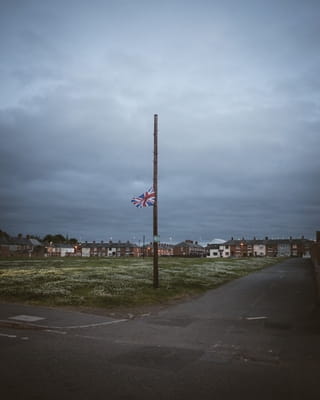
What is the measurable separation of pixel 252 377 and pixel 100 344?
4.09 metres

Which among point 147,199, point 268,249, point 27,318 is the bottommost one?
point 268,249


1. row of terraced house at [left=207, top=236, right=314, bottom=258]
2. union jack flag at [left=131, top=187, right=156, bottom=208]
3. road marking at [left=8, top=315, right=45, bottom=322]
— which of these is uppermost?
union jack flag at [left=131, top=187, right=156, bottom=208]

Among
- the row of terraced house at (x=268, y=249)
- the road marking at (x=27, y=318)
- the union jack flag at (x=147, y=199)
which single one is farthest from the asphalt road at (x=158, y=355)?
the row of terraced house at (x=268, y=249)

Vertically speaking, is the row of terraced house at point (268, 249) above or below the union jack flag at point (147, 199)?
below

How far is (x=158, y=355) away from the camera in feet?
26.0

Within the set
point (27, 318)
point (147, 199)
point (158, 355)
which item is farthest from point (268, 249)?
point (158, 355)

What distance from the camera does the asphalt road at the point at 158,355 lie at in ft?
19.5

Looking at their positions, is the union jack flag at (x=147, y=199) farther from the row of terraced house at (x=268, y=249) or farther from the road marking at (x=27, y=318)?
the row of terraced house at (x=268, y=249)

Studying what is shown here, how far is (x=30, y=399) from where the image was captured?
5.45m

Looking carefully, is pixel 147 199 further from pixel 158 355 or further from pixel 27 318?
pixel 158 355

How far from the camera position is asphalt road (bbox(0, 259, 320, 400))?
5.93 meters

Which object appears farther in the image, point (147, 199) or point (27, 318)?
point (147, 199)

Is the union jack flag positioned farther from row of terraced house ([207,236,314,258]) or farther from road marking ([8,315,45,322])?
row of terraced house ([207,236,314,258])

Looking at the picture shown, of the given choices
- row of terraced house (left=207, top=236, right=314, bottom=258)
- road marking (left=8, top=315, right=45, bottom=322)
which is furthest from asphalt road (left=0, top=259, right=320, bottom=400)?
row of terraced house (left=207, top=236, right=314, bottom=258)
